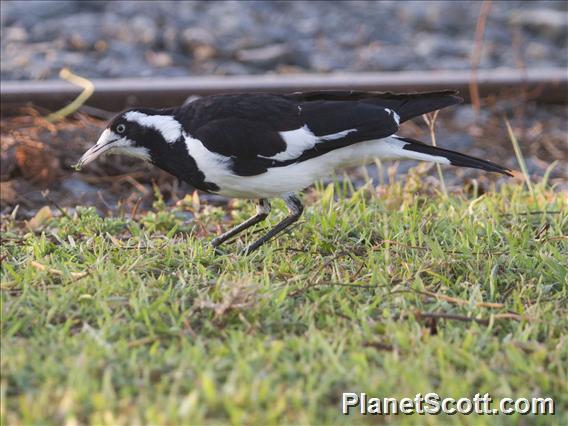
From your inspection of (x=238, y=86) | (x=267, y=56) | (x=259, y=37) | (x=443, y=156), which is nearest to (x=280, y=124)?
(x=443, y=156)

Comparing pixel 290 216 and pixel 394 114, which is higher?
pixel 394 114

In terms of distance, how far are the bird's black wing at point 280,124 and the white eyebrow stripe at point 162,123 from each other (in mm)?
38

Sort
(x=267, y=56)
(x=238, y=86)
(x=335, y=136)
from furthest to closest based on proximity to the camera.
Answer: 1. (x=267, y=56)
2. (x=238, y=86)
3. (x=335, y=136)

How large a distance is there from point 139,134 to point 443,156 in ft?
4.26

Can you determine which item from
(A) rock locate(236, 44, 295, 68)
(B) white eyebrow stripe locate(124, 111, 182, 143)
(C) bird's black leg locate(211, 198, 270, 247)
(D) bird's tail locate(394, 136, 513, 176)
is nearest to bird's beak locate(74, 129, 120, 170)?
(B) white eyebrow stripe locate(124, 111, 182, 143)

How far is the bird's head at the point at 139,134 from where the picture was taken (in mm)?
4734

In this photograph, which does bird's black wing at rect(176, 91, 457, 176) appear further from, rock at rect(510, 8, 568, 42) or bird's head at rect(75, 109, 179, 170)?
rock at rect(510, 8, 568, 42)

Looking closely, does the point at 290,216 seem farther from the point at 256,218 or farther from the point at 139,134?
the point at 139,134

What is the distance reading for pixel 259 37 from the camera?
9.38 m

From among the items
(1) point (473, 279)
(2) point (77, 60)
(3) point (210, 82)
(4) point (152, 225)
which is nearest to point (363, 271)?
(1) point (473, 279)

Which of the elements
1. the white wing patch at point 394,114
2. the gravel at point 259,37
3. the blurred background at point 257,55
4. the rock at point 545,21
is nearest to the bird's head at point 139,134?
the white wing patch at point 394,114

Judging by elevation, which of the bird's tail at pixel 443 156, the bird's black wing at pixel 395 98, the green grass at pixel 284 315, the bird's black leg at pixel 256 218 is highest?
the bird's black wing at pixel 395 98

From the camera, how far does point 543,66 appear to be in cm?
929

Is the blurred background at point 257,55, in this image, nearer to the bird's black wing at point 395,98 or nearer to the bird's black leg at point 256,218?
the bird's black leg at point 256,218
